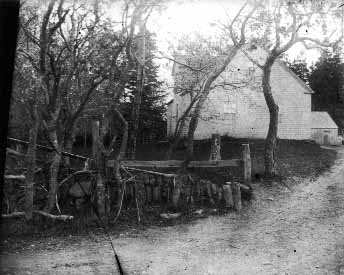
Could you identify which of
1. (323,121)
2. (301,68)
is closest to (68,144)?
(323,121)

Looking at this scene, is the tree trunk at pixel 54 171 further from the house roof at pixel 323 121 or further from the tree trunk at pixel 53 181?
the house roof at pixel 323 121

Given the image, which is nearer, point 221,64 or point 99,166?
point 99,166

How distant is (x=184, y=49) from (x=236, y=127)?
251 inches

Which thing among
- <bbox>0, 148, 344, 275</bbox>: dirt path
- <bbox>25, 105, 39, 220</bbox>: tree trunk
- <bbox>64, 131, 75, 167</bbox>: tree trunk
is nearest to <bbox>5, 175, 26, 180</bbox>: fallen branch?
<bbox>25, 105, 39, 220</bbox>: tree trunk

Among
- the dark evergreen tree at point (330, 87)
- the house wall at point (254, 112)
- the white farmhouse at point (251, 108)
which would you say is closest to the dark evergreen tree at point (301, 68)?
the white farmhouse at point (251, 108)

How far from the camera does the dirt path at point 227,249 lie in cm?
542

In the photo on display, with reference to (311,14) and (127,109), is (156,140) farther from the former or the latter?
(311,14)

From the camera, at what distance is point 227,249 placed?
20.7ft

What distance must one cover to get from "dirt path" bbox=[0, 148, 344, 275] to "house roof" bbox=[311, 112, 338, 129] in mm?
2480

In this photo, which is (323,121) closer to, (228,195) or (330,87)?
(330,87)

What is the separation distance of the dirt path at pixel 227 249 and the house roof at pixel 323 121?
8.14 feet

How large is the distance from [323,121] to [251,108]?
5.34 meters

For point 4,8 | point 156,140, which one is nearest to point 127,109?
point 156,140

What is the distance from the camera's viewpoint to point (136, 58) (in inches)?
343
